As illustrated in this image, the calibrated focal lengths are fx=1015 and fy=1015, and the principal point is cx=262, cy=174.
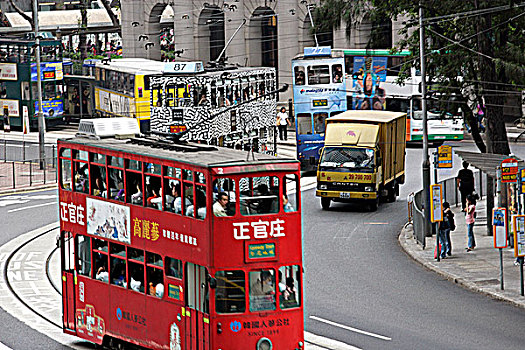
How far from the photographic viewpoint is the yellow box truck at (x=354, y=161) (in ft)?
116

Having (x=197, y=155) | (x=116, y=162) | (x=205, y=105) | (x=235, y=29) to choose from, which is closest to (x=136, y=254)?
(x=116, y=162)

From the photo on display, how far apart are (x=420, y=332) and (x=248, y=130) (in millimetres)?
24666

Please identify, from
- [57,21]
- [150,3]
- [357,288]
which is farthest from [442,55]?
[57,21]

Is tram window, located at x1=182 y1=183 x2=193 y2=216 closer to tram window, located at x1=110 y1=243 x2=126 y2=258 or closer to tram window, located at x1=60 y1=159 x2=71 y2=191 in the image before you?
tram window, located at x1=110 y1=243 x2=126 y2=258

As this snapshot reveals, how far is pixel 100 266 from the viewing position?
19.6m

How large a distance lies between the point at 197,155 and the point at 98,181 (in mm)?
3018

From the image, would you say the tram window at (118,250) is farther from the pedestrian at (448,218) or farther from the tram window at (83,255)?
the pedestrian at (448,218)

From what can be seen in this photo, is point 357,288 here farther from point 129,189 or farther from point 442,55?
point 442,55

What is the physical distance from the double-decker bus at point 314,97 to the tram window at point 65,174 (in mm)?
24075

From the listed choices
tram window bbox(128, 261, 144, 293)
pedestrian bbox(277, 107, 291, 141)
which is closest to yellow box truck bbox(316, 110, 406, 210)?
tram window bbox(128, 261, 144, 293)

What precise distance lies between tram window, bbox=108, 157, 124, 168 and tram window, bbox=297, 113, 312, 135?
2576cm

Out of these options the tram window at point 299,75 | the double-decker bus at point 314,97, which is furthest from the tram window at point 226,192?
the tram window at point 299,75

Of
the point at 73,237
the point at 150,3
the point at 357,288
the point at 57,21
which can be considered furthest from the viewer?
the point at 57,21

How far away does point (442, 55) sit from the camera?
111 feet
